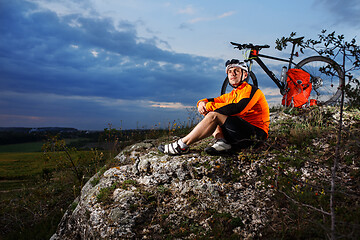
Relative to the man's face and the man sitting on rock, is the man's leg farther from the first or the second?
the man's face

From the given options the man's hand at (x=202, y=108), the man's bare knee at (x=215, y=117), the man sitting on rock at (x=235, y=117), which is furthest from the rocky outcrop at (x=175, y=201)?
the man's hand at (x=202, y=108)

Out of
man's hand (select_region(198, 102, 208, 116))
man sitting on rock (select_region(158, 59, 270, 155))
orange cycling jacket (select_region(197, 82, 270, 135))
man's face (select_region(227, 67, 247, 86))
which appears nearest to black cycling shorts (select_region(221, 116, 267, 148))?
man sitting on rock (select_region(158, 59, 270, 155))

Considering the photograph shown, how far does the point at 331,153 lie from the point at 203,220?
3.13m

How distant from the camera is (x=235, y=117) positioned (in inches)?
182

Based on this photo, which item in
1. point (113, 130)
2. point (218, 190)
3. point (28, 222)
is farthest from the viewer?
point (113, 130)

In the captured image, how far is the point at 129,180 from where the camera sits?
4879 millimetres

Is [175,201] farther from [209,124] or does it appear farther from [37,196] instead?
[37,196]

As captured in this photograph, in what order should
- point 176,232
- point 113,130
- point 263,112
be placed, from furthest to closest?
point 113,130, point 263,112, point 176,232

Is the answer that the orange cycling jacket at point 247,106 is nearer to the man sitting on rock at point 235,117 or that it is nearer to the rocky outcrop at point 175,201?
the man sitting on rock at point 235,117

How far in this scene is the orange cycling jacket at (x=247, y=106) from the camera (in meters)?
4.55

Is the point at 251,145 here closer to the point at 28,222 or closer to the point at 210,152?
the point at 210,152

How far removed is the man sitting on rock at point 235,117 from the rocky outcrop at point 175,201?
34 centimetres

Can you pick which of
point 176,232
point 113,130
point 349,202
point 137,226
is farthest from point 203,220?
point 113,130

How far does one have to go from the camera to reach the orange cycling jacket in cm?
455
